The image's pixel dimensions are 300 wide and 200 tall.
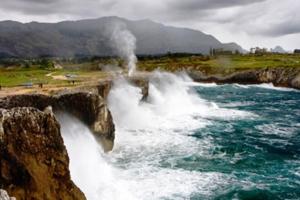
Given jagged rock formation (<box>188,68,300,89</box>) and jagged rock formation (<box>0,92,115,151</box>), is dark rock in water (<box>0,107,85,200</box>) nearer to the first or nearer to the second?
jagged rock formation (<box>0,92,115,151</box>)

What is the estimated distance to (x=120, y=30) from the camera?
235ft

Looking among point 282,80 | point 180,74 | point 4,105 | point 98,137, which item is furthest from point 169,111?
point 180,74

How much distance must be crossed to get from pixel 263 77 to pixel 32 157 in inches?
3760

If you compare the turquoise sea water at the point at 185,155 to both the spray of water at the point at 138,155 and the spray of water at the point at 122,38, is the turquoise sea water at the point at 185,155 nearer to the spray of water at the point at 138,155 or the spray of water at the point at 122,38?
the spray of water at the point at 138,155

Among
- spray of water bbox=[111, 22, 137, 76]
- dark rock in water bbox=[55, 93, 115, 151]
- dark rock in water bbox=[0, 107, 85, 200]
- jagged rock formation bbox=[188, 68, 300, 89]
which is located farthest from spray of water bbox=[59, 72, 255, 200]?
jagged rock formation bbox=[188, 68, 300, 89]

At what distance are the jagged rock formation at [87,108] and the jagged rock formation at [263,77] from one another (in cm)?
7292

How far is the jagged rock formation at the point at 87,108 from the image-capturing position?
97.8 ft

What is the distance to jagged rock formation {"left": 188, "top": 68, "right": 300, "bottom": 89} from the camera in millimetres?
98325

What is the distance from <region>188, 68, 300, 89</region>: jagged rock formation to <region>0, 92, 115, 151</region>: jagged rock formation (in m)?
72.9

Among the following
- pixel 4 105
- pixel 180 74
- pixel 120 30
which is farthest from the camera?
pixel 180 74

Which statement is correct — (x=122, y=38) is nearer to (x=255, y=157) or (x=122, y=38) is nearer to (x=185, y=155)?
(x=185, y=155)

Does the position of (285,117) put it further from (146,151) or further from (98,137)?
(98,137)

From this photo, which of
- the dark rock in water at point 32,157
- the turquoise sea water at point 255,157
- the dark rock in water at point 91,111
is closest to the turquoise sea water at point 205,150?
the turquoise sea water at point 255,157

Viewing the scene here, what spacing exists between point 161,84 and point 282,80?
41.5m
